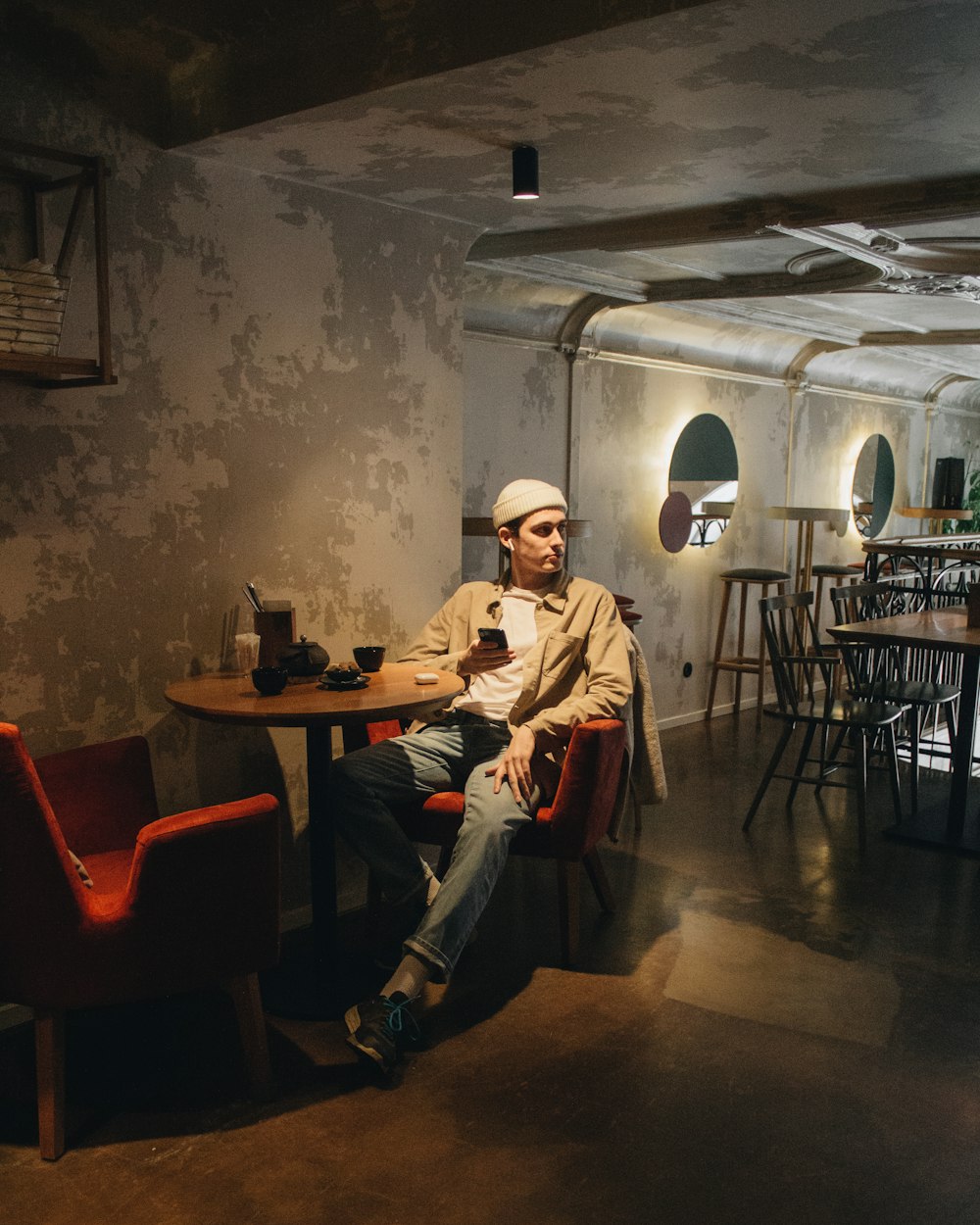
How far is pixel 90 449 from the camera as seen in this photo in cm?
300

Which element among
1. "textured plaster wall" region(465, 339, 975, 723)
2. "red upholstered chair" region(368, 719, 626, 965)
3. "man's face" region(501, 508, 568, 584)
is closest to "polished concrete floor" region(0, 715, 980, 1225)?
"red upholstered chair" region(368, 719, 626, 965)

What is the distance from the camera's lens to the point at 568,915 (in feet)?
11.0

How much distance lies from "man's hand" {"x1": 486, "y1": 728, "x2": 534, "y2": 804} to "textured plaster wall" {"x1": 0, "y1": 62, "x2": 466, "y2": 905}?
2.72 ft

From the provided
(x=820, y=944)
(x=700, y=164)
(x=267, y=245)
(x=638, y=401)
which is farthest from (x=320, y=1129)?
(x=638, y=401)

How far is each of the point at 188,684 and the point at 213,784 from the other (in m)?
0.43

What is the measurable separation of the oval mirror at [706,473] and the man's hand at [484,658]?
361 cm

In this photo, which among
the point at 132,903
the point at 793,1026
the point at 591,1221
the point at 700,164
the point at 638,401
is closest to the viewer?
the point at 591,1221

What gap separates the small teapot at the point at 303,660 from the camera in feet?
10.5

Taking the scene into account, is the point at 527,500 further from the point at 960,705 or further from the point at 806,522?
the point at 806,522

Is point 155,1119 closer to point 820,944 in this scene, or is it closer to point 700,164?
point 820,944

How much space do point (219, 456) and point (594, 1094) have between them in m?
2.09

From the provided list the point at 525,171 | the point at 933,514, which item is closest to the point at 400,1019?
the point at 525,171

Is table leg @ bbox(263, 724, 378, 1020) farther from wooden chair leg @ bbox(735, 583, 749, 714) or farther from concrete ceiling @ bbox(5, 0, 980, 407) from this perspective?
wooden chair leg @ bbox(735, 583, 749, 714)

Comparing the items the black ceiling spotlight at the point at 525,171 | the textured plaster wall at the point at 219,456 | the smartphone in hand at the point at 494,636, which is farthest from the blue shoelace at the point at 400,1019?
the black ceiling spotlight at the point at 525,171
